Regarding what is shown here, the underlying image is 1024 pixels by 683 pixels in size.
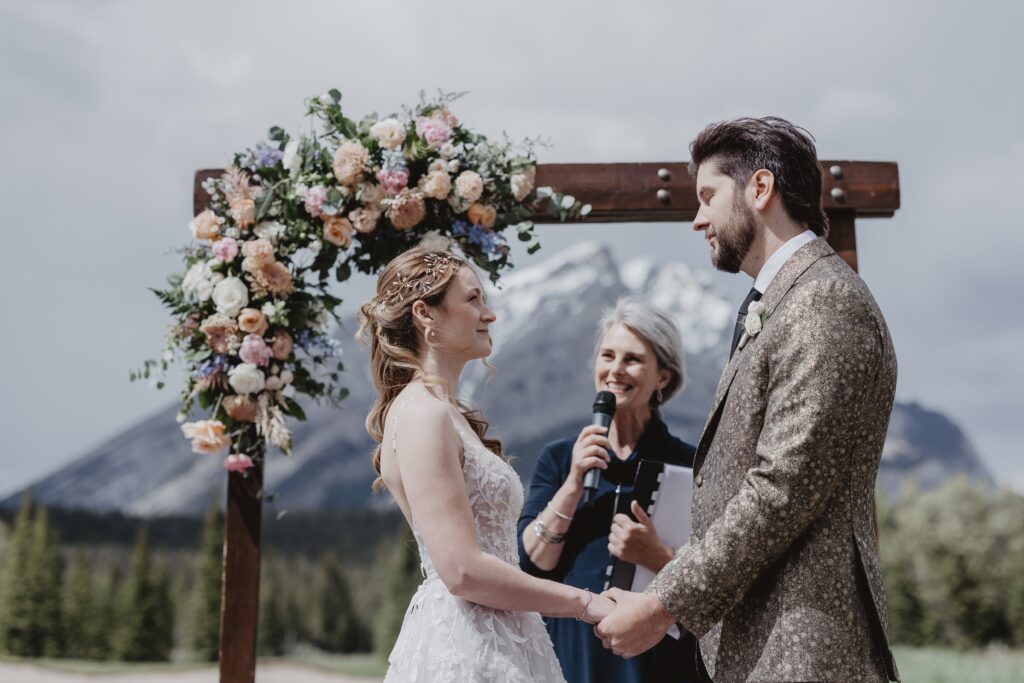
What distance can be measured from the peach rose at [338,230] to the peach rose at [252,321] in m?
0.43

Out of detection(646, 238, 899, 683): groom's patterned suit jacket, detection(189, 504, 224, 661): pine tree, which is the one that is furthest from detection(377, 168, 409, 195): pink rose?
detection(189, 504, 224, 661): pine tree

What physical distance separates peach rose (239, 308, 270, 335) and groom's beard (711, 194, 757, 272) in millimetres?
2055

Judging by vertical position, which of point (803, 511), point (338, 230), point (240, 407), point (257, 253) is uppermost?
point (338, 230)

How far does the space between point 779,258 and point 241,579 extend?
2646mm

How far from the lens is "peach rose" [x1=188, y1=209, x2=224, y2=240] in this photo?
412 cm

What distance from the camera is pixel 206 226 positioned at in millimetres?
4117

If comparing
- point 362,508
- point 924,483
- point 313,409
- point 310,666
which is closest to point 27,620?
point 310,666

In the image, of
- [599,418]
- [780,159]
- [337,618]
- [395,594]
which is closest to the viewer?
[780,159]

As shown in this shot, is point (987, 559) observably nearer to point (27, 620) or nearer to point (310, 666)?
point (310, 666)

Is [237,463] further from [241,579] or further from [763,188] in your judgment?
[763,188]

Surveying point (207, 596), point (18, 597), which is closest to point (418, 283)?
point (207, 596)

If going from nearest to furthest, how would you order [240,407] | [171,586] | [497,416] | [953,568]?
[240,407] → [171,586] → [953,568] → [497,416]

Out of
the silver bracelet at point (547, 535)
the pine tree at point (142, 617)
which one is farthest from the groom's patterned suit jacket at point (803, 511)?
the pine tree at point (142, 617)

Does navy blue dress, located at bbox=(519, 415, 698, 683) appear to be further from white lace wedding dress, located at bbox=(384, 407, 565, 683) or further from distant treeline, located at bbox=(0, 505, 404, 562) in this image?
distant treeline, located at bbox=(0, 505, 404, 562)
